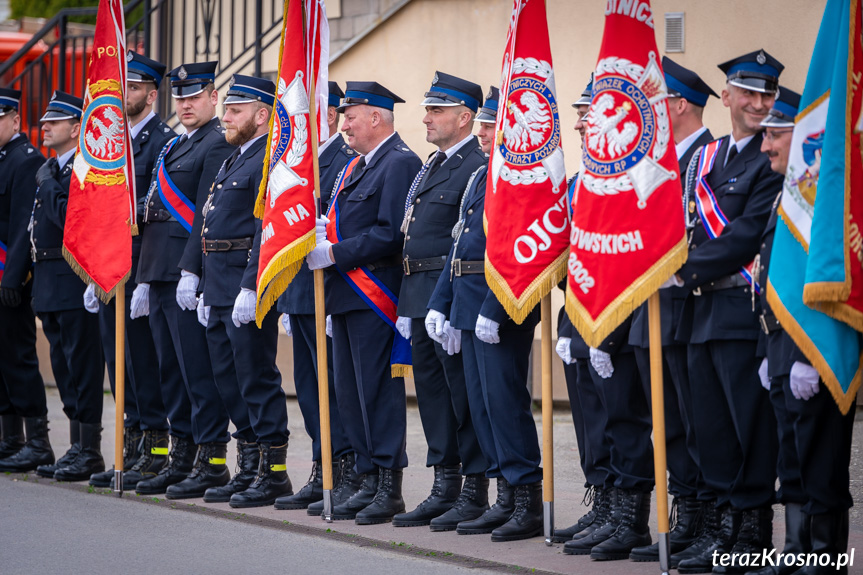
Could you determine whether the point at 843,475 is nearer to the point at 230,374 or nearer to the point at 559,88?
the point at 230,374

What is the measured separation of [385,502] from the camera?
6.29 meters

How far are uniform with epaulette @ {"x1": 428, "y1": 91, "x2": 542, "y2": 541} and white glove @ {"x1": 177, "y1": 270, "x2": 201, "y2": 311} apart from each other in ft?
5.66

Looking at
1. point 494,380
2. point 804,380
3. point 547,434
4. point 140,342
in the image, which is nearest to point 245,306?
point 140,342

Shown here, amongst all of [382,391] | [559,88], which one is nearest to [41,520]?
[382,391]

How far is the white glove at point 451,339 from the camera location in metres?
5.97

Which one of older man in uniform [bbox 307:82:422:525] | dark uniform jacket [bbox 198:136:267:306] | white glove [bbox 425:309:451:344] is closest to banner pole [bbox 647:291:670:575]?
white glove [bbox 425:309:451:344]

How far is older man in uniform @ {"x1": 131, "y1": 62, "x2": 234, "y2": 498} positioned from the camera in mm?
7133

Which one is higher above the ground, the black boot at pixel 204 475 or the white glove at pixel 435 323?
the white glove at pixel 435 323

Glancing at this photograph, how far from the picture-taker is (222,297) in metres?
6.86

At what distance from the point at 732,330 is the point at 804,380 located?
0.53m

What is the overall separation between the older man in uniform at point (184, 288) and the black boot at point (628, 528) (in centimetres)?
268

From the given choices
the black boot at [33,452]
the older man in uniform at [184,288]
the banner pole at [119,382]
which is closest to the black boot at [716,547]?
the older man in uniform at [184,288]

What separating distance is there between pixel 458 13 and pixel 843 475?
22.1 ft

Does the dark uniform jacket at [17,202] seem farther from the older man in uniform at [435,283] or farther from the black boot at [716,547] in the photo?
the black boot at [716,547]
